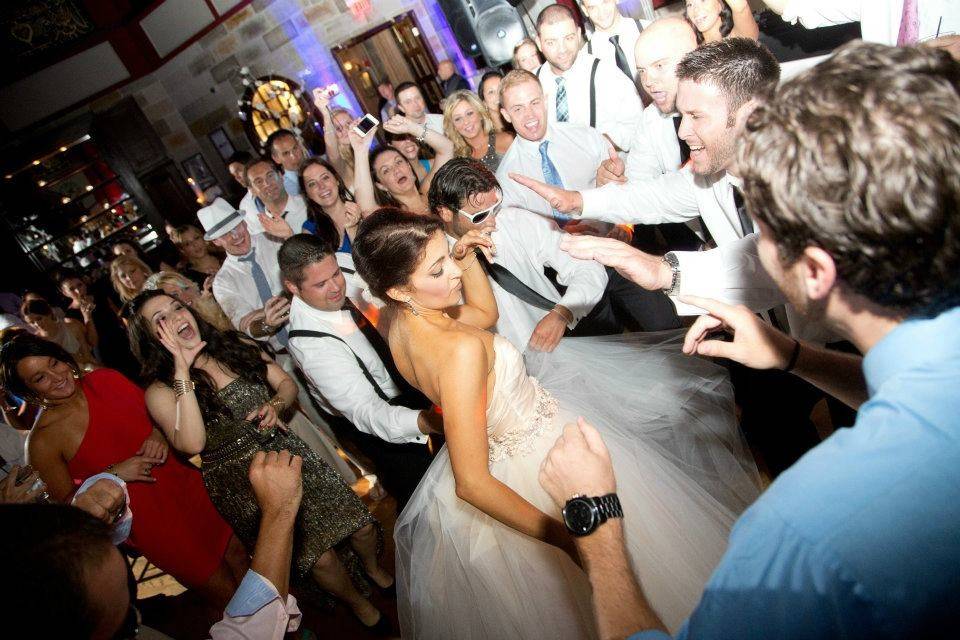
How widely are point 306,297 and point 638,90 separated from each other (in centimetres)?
290

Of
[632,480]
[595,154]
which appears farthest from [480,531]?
[595,154]

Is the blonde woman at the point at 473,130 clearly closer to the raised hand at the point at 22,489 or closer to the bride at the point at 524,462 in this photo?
the bride at the point at 524,462

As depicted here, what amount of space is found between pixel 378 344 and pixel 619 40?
2.86 meters

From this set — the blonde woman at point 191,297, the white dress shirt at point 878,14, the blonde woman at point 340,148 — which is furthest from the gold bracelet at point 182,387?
the white dress shirt at point 878,14

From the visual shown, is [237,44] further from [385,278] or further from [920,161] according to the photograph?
[920,161]

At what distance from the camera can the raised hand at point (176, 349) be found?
2.31m

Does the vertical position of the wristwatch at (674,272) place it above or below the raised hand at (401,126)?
below

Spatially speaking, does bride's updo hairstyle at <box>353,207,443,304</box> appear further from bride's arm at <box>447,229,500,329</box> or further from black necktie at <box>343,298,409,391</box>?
black necktie at <box>343,298,409,391</box>

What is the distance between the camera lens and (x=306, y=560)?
225 centimetres

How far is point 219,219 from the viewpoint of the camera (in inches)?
145

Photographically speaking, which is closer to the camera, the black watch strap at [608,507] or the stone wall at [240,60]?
the black watch strap at [608,507]

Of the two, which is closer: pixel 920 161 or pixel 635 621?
pixel 920 161

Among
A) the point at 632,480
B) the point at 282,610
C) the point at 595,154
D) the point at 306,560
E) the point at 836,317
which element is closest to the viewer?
the point at 836,317

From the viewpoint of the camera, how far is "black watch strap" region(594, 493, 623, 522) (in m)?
0.97
